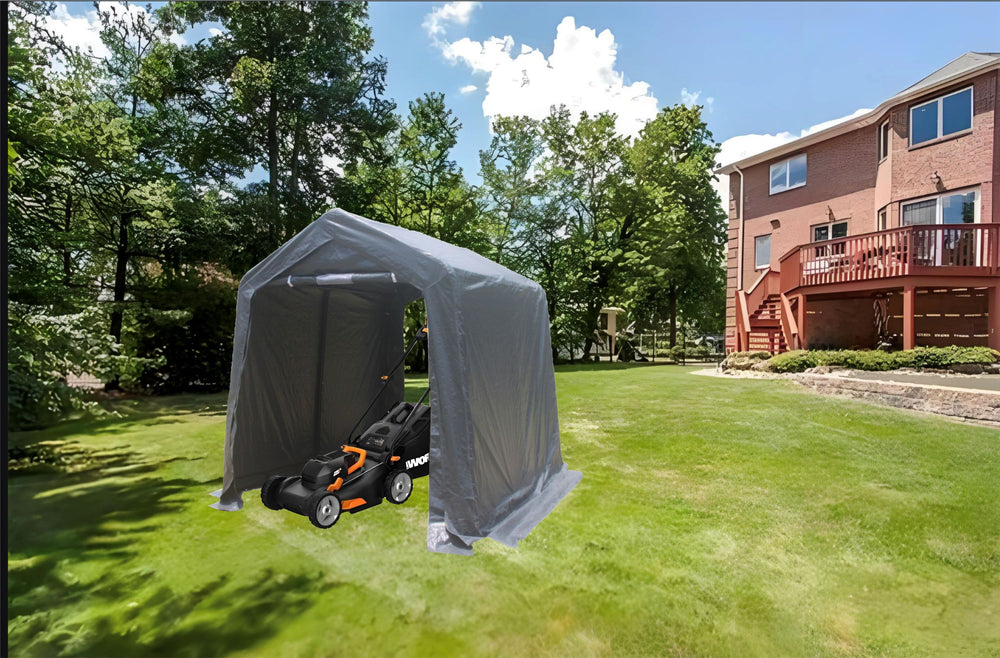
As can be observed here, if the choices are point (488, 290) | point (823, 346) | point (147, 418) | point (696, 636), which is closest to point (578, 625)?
point (696, 636)

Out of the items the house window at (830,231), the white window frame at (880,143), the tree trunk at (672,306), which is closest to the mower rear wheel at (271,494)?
the house window at (830,231)

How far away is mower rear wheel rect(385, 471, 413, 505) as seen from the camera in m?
3.93

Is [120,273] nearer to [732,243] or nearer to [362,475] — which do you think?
[362,475]

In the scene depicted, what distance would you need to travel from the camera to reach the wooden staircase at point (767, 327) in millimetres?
12727

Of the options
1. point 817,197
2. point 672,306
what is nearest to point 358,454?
point 817,197

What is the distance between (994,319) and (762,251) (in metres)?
6.06

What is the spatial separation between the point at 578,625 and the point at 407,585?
0.96 metres

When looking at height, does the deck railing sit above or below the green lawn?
above

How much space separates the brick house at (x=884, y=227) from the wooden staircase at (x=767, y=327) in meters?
0.03

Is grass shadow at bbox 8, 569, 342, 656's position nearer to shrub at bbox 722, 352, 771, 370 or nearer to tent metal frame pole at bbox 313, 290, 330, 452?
tent metal frame pole at bbox 313, 290, 330, 452

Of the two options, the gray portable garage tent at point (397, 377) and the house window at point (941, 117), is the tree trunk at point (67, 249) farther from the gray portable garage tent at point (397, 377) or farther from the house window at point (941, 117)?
the house window at point (941, 117)

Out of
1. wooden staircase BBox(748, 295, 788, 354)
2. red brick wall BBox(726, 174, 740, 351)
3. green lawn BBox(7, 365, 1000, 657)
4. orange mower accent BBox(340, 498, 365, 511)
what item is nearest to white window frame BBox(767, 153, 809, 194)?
red brick wall BBox(726, 174, 740, 351)

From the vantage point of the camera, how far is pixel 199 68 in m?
10.8

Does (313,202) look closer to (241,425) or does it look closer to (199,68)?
(199,68)
